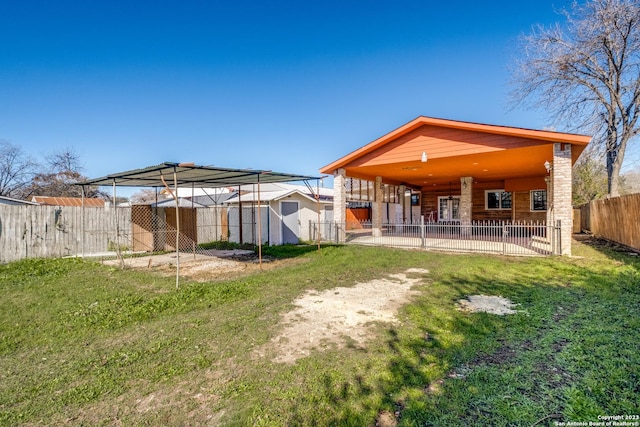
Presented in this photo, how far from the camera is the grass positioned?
2.45 m

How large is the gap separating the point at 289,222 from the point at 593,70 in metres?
18.2

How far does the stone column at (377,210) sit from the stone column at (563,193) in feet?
25.5

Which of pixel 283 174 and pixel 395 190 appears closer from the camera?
pixel 283 174

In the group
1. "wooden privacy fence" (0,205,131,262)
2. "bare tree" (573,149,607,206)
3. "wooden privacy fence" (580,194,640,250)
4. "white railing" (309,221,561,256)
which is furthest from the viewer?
"bare tree" (573,149,607,206)

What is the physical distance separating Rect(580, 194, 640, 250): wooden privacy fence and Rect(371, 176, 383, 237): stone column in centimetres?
912

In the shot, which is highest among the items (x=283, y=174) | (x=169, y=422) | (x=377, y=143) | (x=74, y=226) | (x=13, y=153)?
(x=13, y=153)

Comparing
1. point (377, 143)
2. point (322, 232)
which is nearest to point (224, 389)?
point (377, 143)

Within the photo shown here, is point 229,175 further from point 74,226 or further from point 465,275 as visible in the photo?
point 465,275

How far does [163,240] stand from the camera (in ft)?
43.5

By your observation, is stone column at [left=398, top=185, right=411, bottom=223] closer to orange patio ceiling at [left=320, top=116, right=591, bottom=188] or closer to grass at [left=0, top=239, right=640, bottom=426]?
orange patio ceiling at [left=320, top=116, right=591, bottom=188]

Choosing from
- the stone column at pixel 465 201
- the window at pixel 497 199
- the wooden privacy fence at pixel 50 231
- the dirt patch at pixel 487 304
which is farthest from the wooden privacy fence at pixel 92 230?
the window at pixel 497 199

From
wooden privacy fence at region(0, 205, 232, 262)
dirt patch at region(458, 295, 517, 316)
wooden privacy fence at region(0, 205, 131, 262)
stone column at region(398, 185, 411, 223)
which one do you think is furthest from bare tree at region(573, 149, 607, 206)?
wooden privacy fence at region(0, 205, 131, 262)

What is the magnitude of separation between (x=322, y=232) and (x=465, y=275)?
9562 millimetres

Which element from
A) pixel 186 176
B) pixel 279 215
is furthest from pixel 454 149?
pixel 186 176
